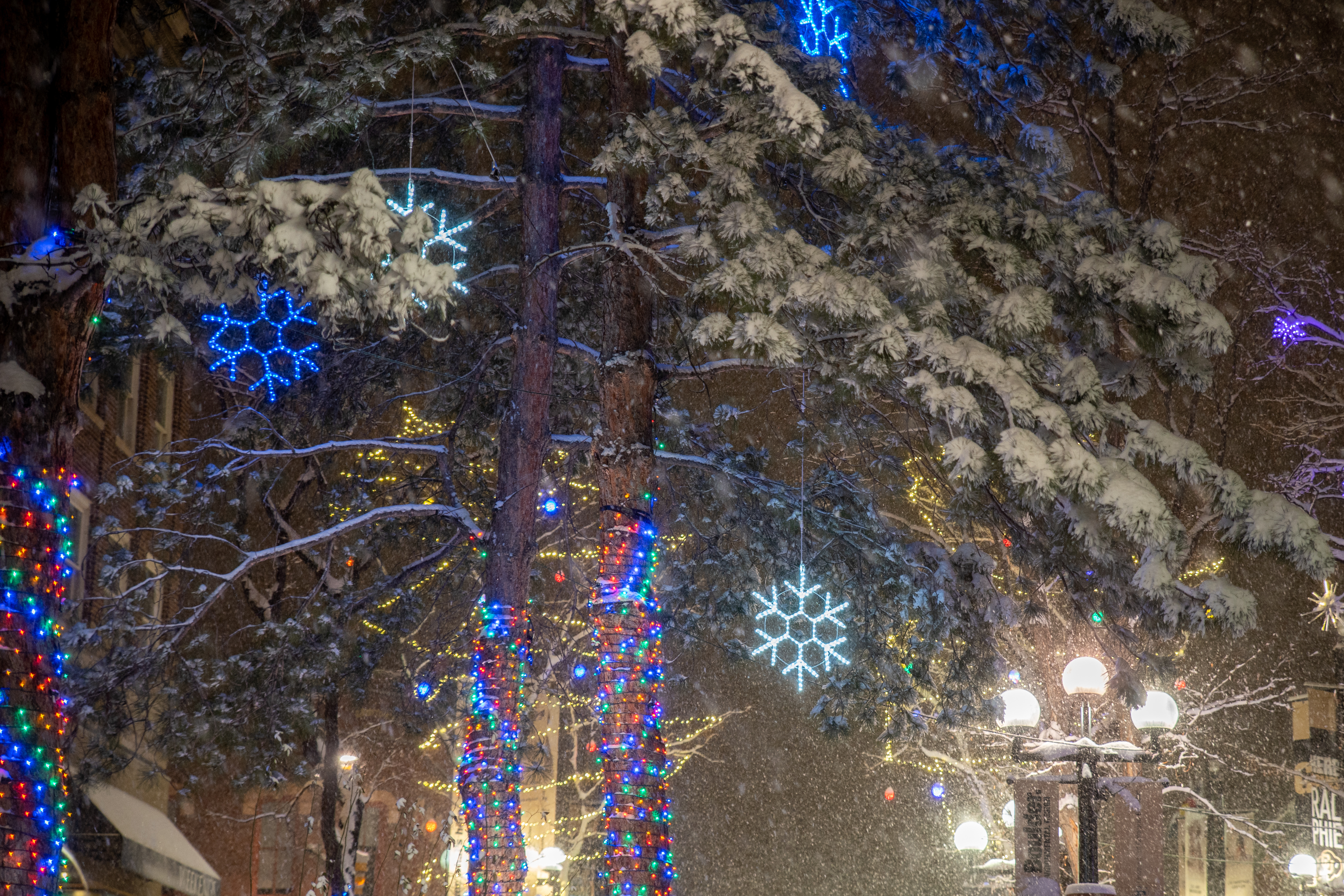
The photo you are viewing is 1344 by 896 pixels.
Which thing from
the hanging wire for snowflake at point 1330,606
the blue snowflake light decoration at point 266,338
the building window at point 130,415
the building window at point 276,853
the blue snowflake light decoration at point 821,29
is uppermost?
the blue snowflake light decoration at point 821,29

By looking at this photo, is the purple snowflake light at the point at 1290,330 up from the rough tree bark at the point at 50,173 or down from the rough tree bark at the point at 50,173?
up

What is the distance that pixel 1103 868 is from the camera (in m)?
26.2

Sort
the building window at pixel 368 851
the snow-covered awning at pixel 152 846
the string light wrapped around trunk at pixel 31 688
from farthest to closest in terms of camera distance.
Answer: the building window at pixel 368 851, the snow-covered awning at pixel 152 846, the string light wrapped around trunk at pixel 31 688

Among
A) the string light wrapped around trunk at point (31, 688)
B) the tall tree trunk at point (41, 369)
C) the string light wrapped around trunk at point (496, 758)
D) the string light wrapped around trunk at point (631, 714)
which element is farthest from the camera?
the string light wrapped around trunk at point (496, 758)

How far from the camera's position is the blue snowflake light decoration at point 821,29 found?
36.2ft

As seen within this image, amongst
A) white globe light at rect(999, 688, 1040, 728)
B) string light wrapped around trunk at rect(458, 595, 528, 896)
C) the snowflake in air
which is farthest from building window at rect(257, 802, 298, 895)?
white globe light at rect(999, 688, 1040, 728)

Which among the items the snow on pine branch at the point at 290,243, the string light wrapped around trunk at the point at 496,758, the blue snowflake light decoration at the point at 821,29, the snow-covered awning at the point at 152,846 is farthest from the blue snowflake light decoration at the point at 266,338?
the snow-covered awning at the point at 152,846

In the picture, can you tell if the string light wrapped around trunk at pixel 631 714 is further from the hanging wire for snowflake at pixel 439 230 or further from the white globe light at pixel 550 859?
the white globe light at pixel 550 859

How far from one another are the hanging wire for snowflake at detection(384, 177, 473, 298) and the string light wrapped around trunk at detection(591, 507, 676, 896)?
8.50ft

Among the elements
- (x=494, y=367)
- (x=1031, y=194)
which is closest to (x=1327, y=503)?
(x=1031, y=194)

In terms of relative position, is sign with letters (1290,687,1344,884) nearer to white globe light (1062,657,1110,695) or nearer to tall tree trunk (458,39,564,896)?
white globe light (1062,657,1110,695)

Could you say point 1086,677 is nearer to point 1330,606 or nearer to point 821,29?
point 821,29

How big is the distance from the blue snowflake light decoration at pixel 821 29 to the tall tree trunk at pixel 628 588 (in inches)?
65.3

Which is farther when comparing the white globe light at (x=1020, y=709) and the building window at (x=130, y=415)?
the building window at (x=130, y=415)
